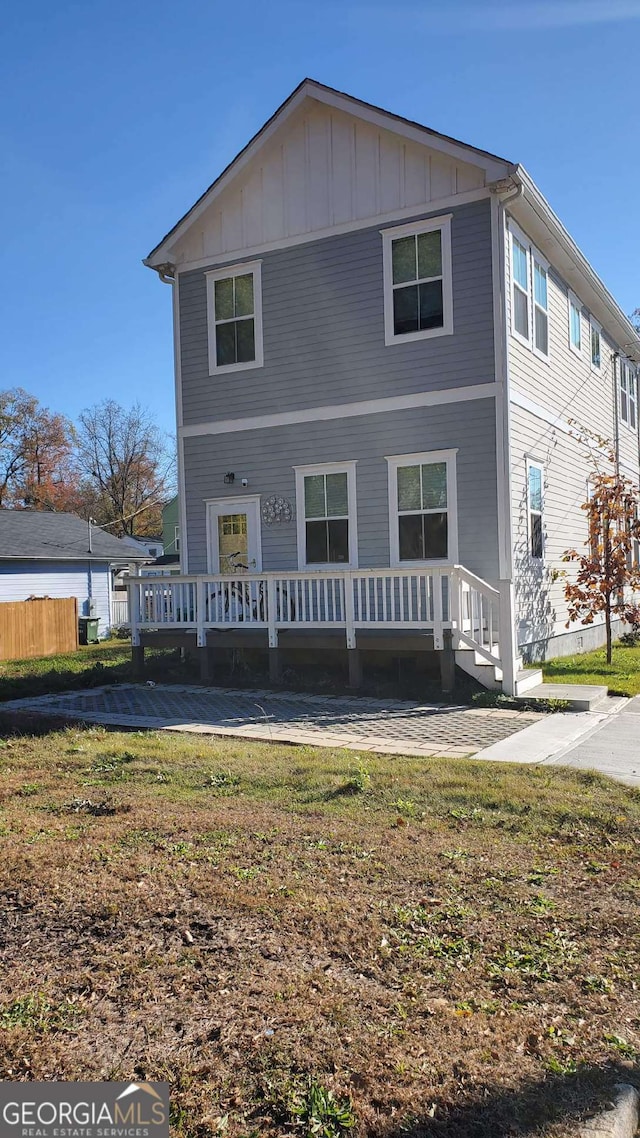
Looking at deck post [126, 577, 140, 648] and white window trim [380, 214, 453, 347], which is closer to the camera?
white window trim [380, 214, 453, 347]

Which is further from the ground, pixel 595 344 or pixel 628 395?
pixel 595 344

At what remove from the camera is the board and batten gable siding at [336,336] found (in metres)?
11.2

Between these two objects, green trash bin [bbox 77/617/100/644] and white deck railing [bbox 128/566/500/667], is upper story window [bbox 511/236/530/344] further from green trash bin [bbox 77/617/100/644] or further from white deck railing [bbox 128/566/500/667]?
green trash bin [bbox 77/617/100/644]

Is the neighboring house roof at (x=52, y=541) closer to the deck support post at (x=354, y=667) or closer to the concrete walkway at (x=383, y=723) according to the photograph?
the concrete walkway at (x=383, y=723)

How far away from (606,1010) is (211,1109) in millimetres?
1427

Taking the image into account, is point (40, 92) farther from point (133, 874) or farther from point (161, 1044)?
point (161, 1044)

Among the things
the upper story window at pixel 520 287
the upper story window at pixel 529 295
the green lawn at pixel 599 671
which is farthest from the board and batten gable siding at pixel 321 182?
the green lawn at pixel 599 671

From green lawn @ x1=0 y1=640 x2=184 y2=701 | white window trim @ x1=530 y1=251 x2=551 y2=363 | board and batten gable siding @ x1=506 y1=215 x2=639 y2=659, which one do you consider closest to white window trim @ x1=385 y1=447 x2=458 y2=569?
board and batten gable siding @ x1=506 y1=215 x2=639 y2=659

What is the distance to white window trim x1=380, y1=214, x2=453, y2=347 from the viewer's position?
37.3ft

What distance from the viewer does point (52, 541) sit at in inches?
979

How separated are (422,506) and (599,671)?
3553 mm

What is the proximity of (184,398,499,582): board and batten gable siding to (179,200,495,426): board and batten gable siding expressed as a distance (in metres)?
0.44

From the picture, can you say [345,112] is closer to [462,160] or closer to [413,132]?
[413,132]

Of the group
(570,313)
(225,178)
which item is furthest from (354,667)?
(570,313)
